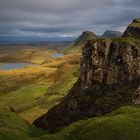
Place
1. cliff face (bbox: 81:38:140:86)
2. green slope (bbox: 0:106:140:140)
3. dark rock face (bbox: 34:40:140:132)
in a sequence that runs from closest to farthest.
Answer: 1. green slope (bbox: 0:106:140:140)
2. dark rock face (bbox: 34:40:140:132)
3. cliff face (bbox: 81:38:140:86)

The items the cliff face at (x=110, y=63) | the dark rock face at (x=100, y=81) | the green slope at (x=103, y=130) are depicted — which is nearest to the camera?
the green slope at (x=103, y=130)

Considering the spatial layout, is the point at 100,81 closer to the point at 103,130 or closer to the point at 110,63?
the point at 110,63

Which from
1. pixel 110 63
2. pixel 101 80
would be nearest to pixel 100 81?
pixel 101 80

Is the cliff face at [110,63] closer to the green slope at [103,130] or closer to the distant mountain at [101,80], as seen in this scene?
the distant mountain at [101,80]

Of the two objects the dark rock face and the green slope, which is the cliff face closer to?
the dark rock face

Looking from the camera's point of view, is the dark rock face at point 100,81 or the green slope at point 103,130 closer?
the green slope at point 103,130

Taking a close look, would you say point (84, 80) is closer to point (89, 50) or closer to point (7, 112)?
point (89, 50)

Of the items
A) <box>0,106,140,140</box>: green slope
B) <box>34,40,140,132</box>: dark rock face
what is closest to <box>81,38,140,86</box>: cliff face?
<box>34,40,140,132</box>: dark rock face

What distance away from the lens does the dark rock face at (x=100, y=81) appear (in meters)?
89.8

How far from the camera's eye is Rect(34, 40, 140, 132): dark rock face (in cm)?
8981

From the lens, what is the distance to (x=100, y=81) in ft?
310

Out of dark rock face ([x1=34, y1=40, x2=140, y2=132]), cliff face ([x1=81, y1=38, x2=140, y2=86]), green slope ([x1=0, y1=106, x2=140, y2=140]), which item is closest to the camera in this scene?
green slope ([x1=0, y1=106, x2=140, y2=140])

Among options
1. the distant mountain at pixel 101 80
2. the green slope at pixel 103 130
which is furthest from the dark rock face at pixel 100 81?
the green slope at pixel 103 130

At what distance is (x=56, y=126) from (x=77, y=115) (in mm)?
6171
